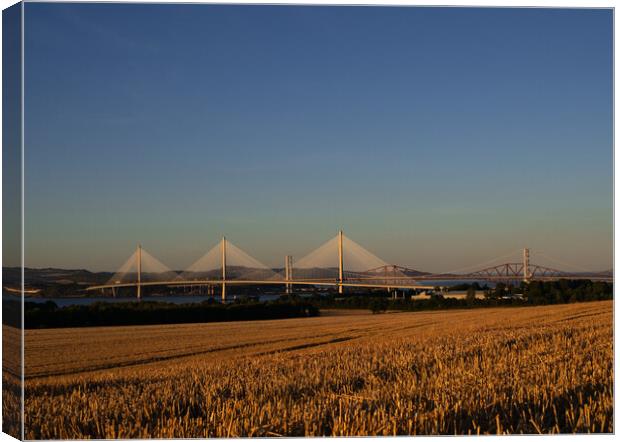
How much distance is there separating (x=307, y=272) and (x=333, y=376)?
129 centimetres

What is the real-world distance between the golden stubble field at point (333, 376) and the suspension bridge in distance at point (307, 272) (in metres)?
0.48

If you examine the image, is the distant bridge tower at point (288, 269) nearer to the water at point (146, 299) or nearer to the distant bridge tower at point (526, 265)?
the water at point (146, 299)

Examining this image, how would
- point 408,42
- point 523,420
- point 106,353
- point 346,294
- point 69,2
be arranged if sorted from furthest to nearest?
point 346,294 < point 106,353 < point 408,42 < point 69,2 < point 523,420

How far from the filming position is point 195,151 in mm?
5547

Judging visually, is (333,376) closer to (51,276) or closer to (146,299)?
(51,276)

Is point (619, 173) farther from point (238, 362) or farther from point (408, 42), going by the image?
point (238, 362)

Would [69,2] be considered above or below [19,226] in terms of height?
above

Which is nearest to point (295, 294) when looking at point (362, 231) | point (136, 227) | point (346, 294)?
point (346, 294)

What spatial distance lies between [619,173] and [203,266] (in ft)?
10.0

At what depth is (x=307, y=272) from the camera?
239 inches

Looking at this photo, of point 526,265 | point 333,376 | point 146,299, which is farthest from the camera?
point 146,299

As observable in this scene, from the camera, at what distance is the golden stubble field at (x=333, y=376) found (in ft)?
14.0

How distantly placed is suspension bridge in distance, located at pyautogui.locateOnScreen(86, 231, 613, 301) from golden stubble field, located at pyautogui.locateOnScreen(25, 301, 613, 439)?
0.48 m

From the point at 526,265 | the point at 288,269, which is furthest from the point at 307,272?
the point at 526,265
